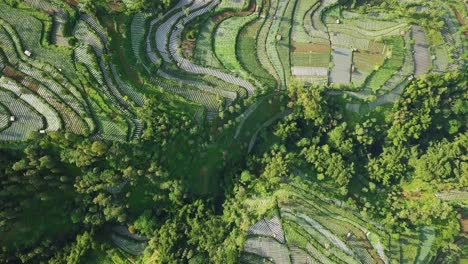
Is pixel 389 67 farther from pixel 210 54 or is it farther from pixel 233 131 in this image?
pixel 210 54

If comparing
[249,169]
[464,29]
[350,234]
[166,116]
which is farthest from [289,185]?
[464,29]

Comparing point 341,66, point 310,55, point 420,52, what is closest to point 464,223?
point 420,52

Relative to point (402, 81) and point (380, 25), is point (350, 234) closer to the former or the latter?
point (402, 81)

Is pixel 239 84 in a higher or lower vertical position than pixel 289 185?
higher

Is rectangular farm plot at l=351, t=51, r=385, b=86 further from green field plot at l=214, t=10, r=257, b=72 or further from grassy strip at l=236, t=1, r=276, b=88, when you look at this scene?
green field plot at l=214, t=10, r=257, b=72

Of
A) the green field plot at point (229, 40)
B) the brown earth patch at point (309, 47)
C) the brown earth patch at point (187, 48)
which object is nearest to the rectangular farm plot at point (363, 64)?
the brown earth patch at point (309, 47)
